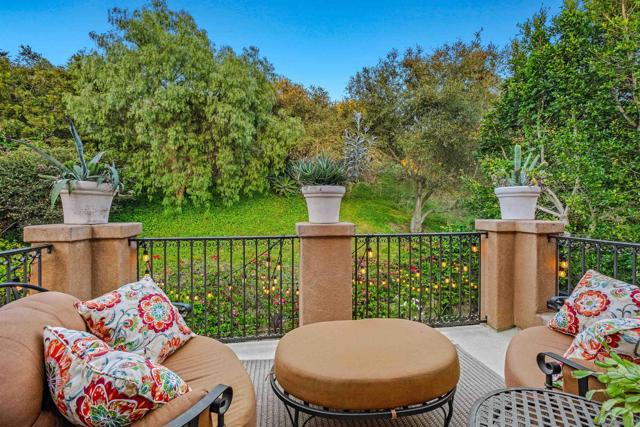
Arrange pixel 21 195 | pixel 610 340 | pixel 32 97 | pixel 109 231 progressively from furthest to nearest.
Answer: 1. pixel 32 97
2. pixel 21 195
3. pixel 109 231
4. pixel 610 340

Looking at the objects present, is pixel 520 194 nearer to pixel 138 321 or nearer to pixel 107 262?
pixel 138 321

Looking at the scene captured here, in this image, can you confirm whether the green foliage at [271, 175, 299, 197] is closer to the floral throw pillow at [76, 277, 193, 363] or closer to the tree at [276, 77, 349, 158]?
the tree at [276, 77, 349, 158]

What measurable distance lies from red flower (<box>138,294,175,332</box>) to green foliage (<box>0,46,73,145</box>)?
32.8 feet

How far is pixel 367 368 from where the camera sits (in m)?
1.64

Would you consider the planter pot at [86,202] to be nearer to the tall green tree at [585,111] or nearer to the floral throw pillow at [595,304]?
the floral throw pillow at [595,304]

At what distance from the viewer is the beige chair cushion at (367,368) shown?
5.09ft

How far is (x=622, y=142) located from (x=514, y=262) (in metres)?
3.38

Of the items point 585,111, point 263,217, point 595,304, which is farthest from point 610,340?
point 263,217

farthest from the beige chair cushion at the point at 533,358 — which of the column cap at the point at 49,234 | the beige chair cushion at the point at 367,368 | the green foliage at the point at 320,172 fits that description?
the column cap at the point at 49,234

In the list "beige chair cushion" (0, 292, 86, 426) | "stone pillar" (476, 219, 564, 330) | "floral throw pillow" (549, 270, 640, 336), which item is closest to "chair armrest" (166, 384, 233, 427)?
"beige chair cushion" (0, 292, 86, 426)

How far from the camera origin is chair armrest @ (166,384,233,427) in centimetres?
101

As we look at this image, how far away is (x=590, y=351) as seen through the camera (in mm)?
1488

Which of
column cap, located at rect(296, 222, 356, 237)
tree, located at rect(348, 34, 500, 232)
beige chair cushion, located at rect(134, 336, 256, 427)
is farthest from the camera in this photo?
tree, located at rect(348, 34, 500, 232)

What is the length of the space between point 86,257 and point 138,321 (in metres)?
1.25
